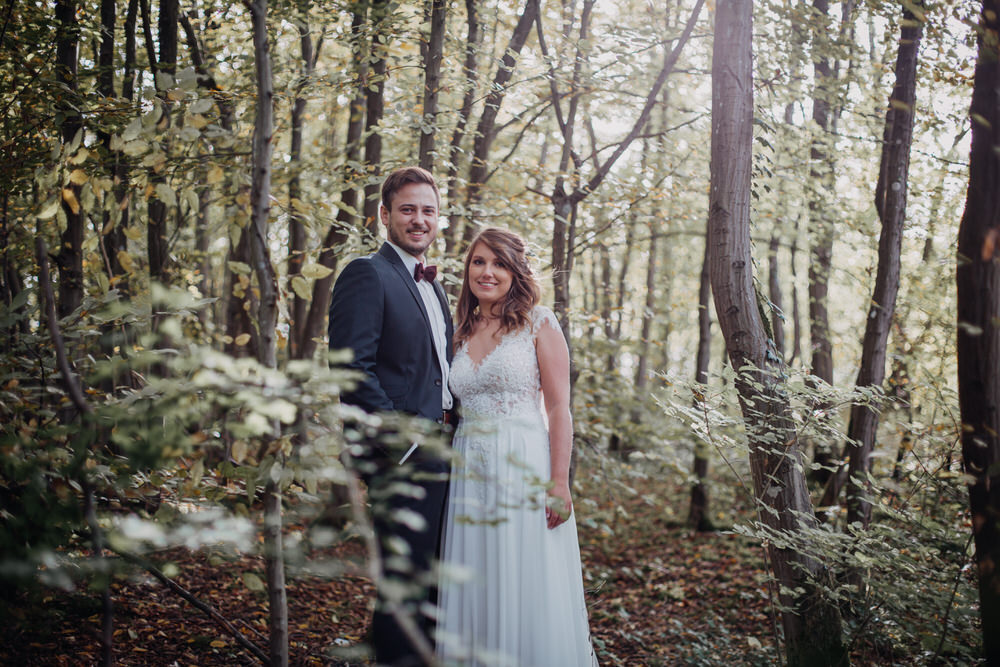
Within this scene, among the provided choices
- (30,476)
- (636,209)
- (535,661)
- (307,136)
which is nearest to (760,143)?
(636,209)

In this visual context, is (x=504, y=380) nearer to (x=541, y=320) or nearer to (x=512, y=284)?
(x=541, y=320)

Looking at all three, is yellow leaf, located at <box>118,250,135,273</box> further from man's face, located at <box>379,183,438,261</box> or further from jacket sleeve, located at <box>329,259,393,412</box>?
man's face, located at <box>379,183,438,261</box>

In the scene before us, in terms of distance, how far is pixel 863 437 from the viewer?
446 centimetres

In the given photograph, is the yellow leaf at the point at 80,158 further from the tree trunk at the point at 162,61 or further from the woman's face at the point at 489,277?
the tree trunk at the point at 162,61

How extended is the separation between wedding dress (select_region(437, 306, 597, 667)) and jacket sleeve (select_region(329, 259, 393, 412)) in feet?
1.46

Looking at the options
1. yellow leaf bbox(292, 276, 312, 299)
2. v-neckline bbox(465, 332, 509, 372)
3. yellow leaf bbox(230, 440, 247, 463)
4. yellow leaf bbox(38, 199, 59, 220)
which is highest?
yellow leaf bbox(38, 199, 59, 220)

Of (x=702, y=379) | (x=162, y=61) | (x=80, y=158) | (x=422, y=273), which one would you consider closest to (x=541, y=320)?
(x=422, y=273)

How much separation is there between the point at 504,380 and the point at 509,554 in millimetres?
788

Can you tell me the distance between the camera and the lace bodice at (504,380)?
3133 millimetres

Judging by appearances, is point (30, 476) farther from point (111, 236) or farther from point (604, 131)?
point (604, 131)

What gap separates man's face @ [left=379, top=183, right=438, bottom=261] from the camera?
3203mm

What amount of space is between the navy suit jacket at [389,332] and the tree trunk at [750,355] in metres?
1.55

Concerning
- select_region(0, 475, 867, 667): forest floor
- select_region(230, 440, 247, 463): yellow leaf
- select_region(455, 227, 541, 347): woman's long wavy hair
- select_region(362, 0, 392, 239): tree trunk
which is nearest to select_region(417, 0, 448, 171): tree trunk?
select_region(362, 0, 392, 239): tree trunk

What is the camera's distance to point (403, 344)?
293 centimetres
